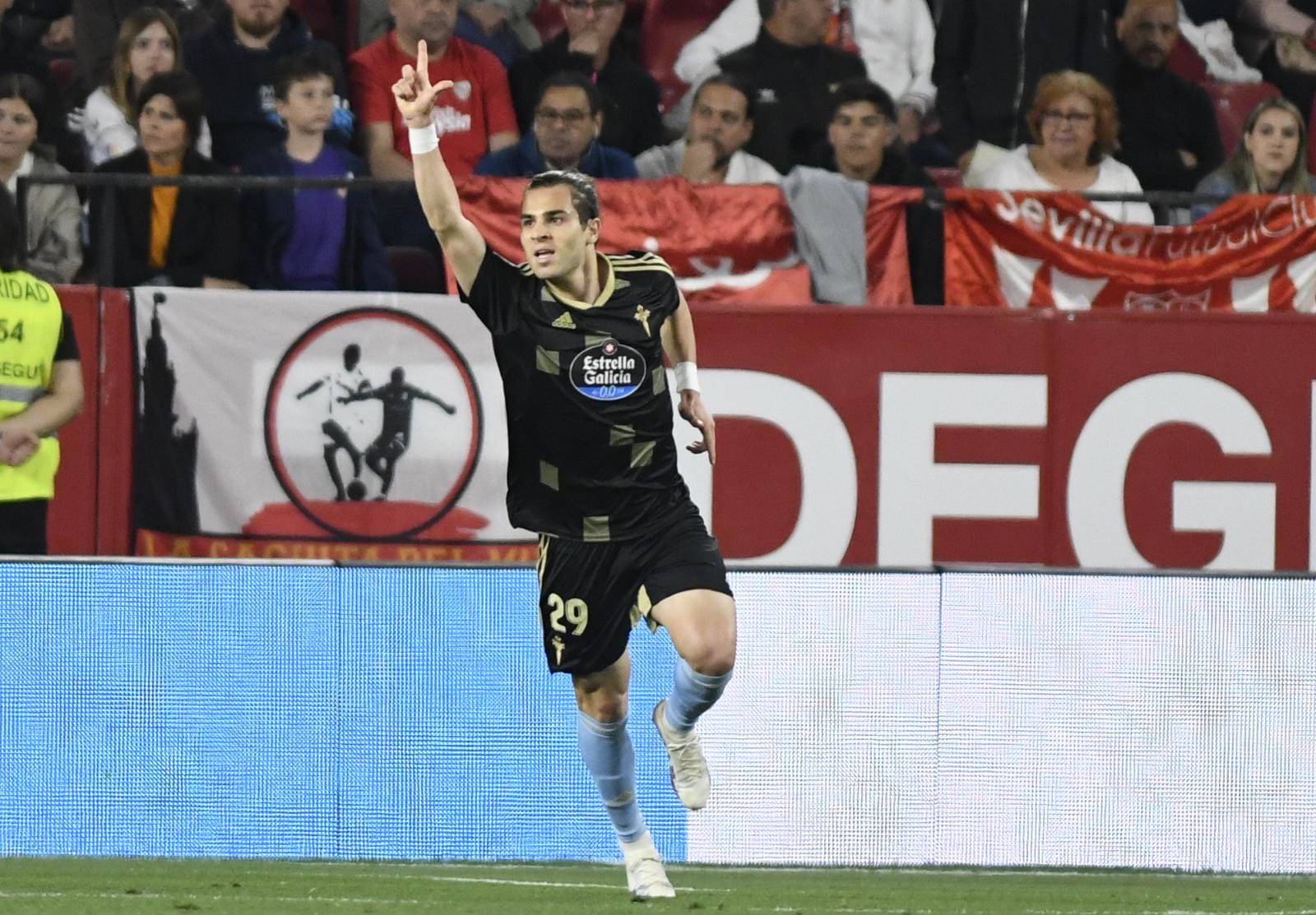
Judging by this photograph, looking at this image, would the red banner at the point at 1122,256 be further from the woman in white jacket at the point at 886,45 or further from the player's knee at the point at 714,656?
the player's knee at the point at 714,656

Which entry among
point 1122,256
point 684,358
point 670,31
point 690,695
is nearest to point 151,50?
point 670,31

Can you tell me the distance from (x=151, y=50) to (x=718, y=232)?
A: 119 inches

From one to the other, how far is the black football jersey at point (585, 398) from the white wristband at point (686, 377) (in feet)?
0.28

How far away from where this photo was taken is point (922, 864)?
927cm

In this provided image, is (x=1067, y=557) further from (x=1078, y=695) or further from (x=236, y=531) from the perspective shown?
(x=236, y=531)

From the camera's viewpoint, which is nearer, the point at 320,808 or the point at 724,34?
the point at 320,808

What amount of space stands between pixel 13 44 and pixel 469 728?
537 centimetres

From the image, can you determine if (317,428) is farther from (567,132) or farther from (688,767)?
(688,767)

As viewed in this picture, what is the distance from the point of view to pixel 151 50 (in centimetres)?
1198

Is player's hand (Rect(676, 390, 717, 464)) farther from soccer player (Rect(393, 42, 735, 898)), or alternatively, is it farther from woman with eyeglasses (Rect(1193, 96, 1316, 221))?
woman with eyeglasses (Rect(1193, 96, 1316, 221))

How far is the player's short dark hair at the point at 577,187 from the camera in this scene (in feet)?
23.3

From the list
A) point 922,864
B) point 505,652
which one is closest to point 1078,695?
point 922,864

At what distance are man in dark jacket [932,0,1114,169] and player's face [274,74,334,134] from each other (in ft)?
11.8

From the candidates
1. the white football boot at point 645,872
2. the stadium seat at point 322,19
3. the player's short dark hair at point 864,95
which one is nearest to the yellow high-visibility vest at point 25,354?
the white football boot at point 645,872
